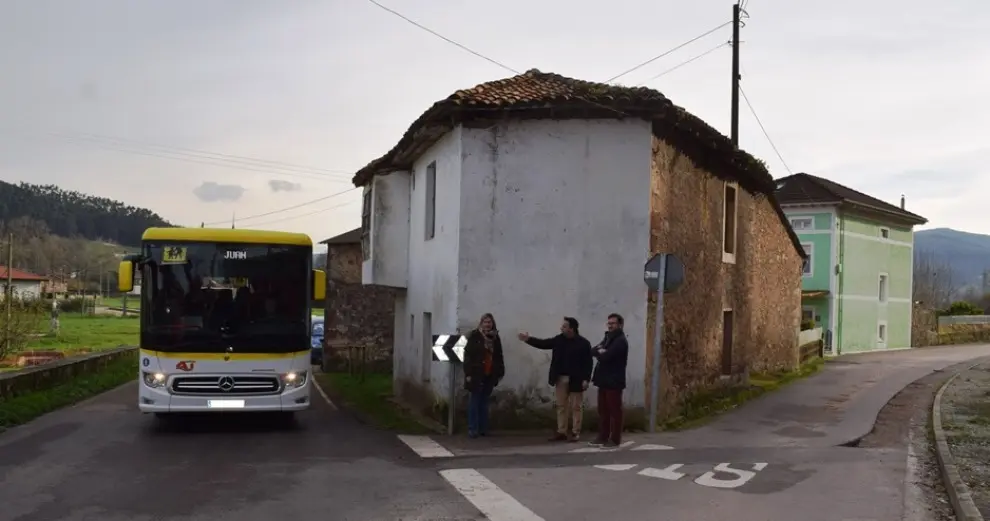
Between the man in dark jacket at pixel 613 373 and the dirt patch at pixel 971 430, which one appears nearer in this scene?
the dirt patch at pixel 971 430

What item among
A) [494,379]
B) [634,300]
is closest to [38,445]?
[494,379]

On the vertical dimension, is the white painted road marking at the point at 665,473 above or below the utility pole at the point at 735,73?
below

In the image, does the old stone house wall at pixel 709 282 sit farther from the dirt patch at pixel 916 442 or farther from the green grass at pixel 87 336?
the green grass at pixel 87 336

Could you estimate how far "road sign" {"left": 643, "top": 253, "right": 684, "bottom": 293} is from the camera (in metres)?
12.9

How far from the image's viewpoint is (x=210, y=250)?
43.2ft

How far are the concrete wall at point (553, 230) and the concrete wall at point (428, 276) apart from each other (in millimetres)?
450

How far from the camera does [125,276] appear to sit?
12.6 meters

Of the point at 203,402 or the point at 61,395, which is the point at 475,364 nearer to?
the point at 203,402

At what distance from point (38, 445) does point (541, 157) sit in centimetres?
820

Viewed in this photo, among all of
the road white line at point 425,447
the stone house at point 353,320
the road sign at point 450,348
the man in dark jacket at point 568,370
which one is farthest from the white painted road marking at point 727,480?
the stone house at point 353,320

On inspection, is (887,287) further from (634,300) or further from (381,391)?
(634,300)

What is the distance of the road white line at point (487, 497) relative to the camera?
798 centimetres

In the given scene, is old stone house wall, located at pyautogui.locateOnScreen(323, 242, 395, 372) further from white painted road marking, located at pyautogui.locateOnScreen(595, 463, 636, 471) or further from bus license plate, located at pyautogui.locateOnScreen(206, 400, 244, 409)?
white painted road marking, located at pyautogui.locateOnScreen(595, 463, 636, 471)

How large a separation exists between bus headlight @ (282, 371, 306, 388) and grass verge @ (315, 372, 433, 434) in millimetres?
1828
